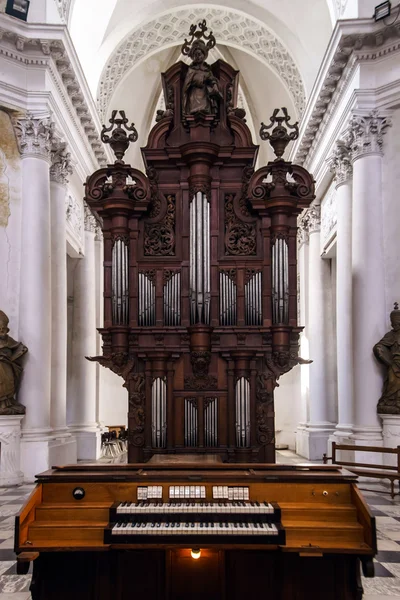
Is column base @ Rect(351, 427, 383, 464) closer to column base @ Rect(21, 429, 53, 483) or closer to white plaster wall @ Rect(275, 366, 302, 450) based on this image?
column base @ Rect(21, 429, 53, 483)

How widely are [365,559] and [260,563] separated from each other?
0.88 metres

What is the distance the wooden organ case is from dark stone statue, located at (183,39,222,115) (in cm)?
2

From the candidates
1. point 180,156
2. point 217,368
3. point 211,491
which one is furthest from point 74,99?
point 211,491

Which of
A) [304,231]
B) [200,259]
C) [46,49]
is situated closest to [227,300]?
[200,259]

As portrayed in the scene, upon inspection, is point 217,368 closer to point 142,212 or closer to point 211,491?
point 142,212

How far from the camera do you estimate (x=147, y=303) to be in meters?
10.3

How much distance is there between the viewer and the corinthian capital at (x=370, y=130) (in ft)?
45.4

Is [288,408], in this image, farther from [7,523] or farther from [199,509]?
[199,509]

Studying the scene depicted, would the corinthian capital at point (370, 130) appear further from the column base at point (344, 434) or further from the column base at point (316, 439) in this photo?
the column base at point (316, 439)

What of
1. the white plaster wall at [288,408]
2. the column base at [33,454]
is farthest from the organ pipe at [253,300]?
Answer: the white plaster wall at [288,408]

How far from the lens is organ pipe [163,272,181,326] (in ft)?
33.7

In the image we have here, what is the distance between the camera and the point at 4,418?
12820 mm

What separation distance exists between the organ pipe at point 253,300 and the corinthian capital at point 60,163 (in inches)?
271

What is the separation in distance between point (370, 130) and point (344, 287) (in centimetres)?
349
